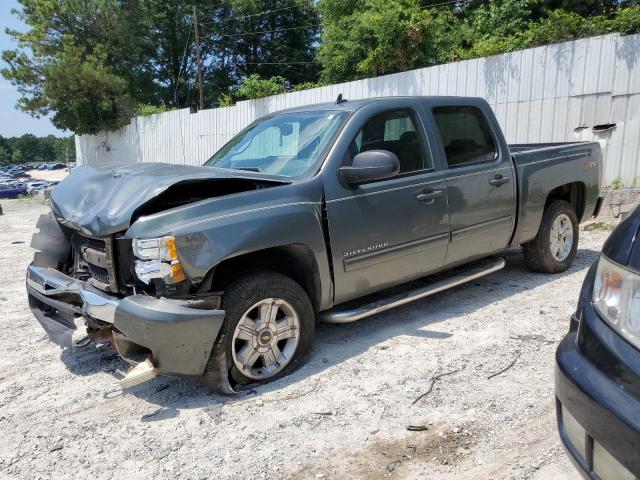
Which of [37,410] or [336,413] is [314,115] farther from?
[37,410]

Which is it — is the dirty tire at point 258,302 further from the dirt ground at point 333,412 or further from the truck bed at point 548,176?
the truck bed at point 548,176

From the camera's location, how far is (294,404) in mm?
3350

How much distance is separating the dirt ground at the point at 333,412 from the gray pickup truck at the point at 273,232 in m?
0.29

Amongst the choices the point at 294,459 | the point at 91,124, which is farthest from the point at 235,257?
the point at 91,124

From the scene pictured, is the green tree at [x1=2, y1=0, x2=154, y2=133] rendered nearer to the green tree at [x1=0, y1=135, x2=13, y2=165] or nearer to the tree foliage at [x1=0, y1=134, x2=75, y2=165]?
the green tree at [x1=0, y1=135, x2=13, y2=165]

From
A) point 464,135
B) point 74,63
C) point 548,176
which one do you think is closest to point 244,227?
point 464,135

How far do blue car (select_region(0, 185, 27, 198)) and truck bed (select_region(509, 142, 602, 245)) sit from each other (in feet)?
107

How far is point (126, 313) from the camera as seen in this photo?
3.08 metres

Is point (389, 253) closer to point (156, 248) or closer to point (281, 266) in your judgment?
point (281, 266)

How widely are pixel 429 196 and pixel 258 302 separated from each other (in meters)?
1.73

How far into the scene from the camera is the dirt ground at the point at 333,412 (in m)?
2.77

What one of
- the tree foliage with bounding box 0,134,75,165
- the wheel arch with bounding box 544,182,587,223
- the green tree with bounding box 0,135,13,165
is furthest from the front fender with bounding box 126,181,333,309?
the tree foliage with bounding box 0,134,75,165

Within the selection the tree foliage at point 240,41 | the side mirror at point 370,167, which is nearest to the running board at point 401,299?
A: the side mirror at point 370,167

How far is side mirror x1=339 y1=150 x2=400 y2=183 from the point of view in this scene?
12.5 ft
